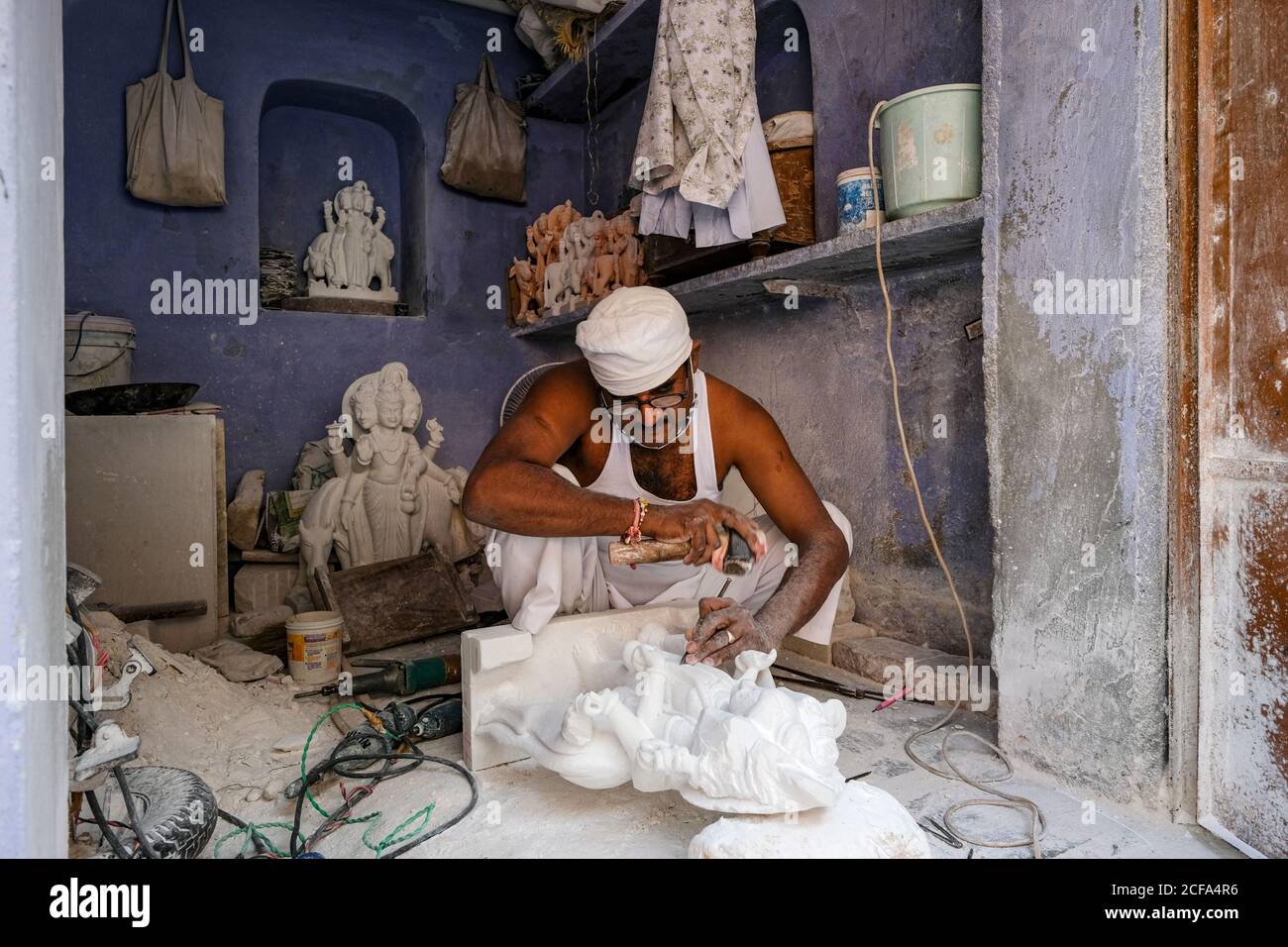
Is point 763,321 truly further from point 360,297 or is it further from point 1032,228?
point 360,297

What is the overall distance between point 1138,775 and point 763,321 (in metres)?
2.87

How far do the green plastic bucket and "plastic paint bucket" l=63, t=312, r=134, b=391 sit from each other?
4182mm

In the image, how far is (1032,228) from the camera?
95.6 inches

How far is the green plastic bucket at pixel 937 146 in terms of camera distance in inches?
110

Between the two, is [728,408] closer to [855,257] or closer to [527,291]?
[855,257]

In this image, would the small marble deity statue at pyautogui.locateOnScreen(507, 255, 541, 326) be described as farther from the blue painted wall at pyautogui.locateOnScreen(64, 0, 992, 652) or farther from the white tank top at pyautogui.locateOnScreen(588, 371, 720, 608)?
the white tank top at pyautogui.locateOnScreen(588, 371, 720, 608)

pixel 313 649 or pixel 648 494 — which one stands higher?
pixel 648 494

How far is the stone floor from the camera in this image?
201 cm

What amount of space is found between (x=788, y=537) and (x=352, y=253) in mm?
4287

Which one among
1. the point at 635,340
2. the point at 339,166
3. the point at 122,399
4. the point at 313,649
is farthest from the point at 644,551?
the point at 339,166

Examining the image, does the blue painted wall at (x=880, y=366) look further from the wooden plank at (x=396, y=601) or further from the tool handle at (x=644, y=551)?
the wooden plank at (x=396, y=601)

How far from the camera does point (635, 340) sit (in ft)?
9.31

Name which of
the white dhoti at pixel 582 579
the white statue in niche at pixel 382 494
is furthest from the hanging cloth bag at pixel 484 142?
the white dhoti at pixel 582 579

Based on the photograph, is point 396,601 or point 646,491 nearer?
point 646,491
